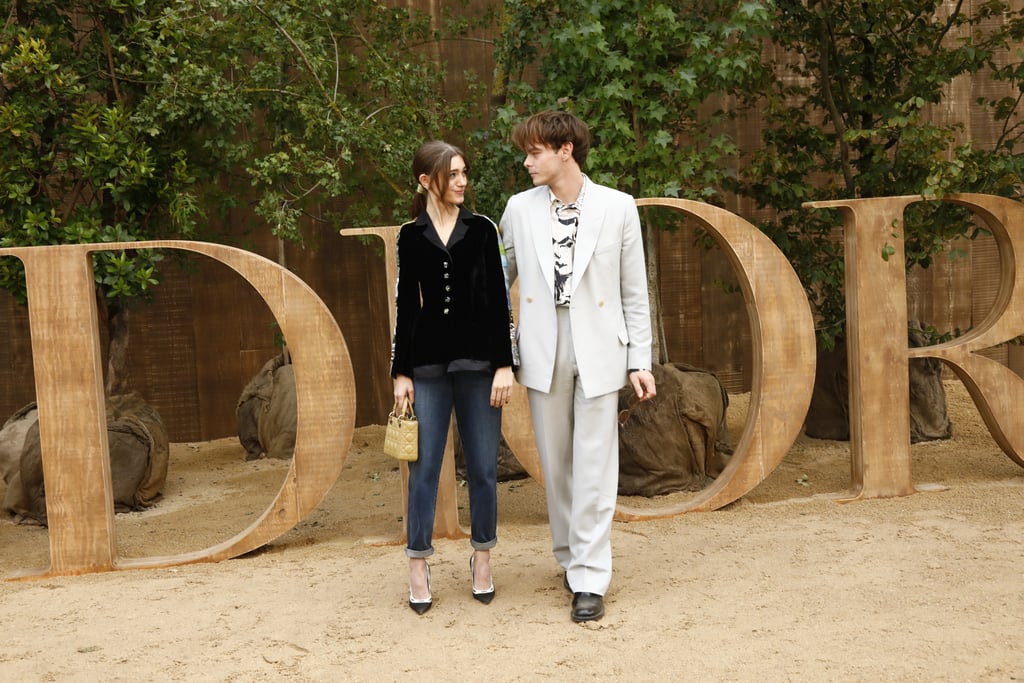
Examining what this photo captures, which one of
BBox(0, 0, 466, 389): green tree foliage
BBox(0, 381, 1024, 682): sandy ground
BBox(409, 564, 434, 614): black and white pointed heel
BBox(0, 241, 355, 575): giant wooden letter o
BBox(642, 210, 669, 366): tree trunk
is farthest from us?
BBox(642, 210, 669, 366): tree trunk

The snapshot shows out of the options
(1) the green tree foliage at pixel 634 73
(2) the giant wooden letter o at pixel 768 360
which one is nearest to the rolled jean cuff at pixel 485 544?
(2) the giant wooden letter o at pixel 768 360

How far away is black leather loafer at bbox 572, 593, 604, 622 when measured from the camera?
3.26 m

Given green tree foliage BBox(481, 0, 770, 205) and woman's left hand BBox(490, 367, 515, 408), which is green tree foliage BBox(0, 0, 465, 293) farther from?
woman's left hand BBox(490, 367, 515, 408)

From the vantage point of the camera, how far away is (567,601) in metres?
3.45

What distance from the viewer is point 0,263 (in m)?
4.70

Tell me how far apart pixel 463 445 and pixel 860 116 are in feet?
11.0

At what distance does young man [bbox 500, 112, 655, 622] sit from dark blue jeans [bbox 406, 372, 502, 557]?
0.17 m

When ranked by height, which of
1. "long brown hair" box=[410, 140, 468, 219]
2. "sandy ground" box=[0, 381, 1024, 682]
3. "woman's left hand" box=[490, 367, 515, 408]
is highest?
"long brown hair" box=[410, 140, 468, 219]

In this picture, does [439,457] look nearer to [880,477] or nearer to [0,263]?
[880,477]

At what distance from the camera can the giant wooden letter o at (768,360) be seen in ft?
14.1

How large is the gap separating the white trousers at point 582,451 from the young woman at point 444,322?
163mm

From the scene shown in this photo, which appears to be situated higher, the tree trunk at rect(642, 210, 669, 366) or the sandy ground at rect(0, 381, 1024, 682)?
the tree trunk at rect(642, 210, 669, 366)

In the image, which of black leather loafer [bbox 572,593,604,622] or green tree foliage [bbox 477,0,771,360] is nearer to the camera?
black leather loafer [bbox 572,593,604,622]

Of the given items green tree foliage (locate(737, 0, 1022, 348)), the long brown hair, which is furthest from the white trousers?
green tree foliage (locate(737, 0, 1022, 348))
